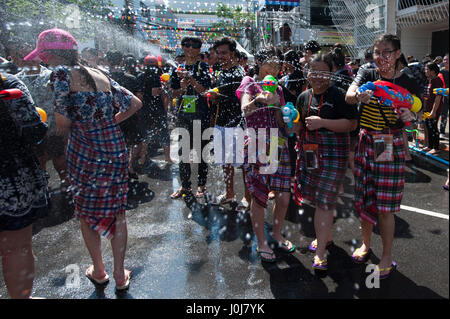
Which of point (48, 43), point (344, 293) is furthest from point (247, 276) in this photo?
point (48, 43)

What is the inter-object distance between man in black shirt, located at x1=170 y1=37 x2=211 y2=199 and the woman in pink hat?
4.80ft

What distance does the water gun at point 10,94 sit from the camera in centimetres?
179

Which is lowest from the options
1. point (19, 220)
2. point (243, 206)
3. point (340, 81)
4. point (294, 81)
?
point (243, 206)

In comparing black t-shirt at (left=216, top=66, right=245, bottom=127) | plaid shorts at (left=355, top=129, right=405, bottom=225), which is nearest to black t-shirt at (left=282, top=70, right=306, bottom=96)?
black t-shirt at (left=216, top=66, right=245, bottom=127)

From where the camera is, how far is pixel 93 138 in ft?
7.32

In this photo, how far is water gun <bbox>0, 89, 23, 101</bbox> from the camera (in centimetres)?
179

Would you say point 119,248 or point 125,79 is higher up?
point 125,79

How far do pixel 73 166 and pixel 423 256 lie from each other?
9.58 feet

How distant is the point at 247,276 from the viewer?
8.36 feet

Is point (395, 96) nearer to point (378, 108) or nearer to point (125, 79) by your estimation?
point (378, 108)

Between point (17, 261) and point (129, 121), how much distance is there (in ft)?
10.4

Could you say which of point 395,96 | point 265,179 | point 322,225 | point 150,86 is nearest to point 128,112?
point 265,179

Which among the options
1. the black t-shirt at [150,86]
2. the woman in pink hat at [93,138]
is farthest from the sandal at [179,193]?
the woman in pink hat at [93,138]
